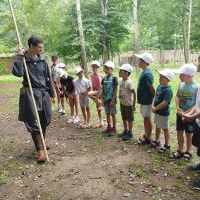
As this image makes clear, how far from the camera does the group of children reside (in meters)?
6.10

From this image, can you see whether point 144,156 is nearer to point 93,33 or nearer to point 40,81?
point 40,81

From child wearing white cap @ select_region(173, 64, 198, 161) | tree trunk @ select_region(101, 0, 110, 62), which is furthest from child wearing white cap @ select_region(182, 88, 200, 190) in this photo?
tree trunk @ select_region(101, 0, 110, 62)

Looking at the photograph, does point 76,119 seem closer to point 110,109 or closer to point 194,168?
point 110,109

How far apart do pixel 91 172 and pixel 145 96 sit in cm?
201

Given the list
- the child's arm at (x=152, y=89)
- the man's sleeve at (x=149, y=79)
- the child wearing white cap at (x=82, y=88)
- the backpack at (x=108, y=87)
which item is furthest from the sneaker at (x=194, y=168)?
the child wearing white cap at (x=82, y=88)

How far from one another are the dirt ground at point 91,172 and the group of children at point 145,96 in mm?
378

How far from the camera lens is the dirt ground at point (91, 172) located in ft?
17.2

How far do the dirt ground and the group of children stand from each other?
38 cm

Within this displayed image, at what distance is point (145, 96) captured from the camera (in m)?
7.04

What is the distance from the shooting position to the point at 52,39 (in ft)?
82.3

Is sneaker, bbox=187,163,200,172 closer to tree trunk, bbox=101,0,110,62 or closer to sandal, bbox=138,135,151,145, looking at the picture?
sandal, bbox=138,135,151,145

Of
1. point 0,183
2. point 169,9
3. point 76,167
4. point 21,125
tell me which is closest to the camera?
point 0,183

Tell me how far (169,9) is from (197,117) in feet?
94.5

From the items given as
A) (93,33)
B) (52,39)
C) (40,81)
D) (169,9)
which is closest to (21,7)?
(52,39)
